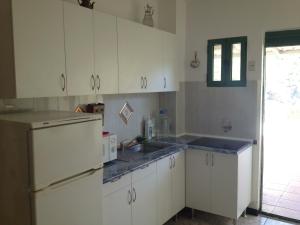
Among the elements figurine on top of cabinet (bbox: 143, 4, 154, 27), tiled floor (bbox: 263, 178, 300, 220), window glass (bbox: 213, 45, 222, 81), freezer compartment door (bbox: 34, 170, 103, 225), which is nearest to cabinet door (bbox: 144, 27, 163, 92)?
figurine on top of cabinet (bbox: 143, 4, 154, 27)

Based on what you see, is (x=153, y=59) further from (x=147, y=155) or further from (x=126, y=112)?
(x=147, y=155)

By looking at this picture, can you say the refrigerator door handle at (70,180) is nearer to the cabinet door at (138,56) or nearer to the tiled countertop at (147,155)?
the tiled countertop at (147,155)

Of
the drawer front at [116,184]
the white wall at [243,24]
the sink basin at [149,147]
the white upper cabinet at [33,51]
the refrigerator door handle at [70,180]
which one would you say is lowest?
the drawer front at [116,184]

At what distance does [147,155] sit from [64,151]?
1177 mm

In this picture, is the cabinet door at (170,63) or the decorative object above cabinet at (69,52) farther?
the cabinet door at (170,63)

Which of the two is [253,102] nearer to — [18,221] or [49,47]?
[49,47]

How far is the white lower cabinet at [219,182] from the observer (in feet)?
10.1

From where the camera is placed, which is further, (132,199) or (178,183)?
(178,183)

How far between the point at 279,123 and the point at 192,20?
170cm

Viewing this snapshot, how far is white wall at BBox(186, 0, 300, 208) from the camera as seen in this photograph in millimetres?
3160

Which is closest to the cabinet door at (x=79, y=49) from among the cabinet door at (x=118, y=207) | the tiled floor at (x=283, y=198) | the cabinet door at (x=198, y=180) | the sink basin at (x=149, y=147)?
the cabinet door at (x=118, y=207)

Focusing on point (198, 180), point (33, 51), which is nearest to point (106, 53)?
point (33, 51)

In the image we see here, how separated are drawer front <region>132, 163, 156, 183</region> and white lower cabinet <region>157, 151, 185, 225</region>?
11 cm

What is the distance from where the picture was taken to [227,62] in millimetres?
3502
